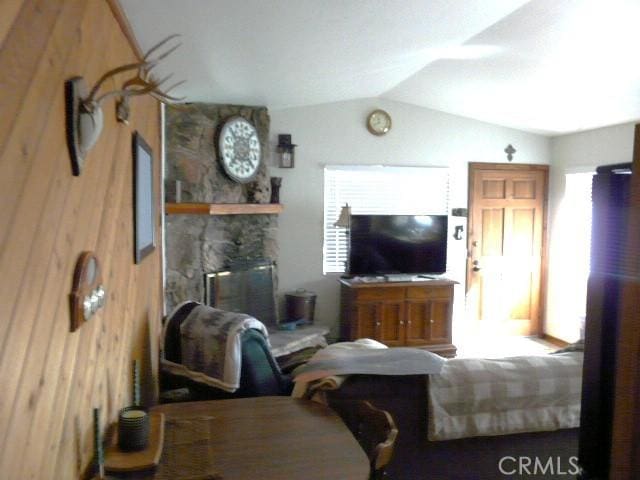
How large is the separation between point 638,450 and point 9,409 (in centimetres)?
102

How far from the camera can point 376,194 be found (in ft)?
18.7

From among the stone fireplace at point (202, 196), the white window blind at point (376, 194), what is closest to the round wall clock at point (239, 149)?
the stone fireplace at point (202, 196)

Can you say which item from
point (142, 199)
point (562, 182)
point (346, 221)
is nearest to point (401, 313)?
point (346, 221)

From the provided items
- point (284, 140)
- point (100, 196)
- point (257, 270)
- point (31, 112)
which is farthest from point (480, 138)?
point (31, 112)

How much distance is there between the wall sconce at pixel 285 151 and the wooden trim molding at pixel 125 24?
2.67 metres

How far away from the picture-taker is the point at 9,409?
94cm

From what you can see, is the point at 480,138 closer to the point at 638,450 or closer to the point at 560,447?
the point at 560,447

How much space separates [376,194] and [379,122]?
30.1 inches

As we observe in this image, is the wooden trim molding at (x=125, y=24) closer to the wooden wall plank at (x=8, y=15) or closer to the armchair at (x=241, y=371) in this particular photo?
the wooden wall plank at (x=8, y=15)

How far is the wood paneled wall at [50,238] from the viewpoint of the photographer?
0.95 m

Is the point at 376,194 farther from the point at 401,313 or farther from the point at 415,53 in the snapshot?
the point at 415,53

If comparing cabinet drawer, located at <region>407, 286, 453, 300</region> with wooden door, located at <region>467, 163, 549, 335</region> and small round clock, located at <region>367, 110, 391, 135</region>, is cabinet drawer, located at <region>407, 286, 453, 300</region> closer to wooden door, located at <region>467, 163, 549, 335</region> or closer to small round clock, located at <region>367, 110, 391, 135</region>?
wooden door, located at <region>467, 163, 549, 335</region>

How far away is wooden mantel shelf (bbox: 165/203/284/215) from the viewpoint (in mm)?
4418

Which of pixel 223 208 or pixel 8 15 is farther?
pixel 223 208
